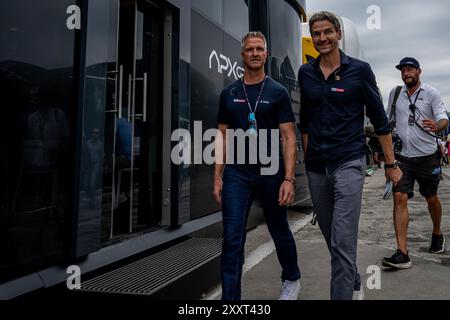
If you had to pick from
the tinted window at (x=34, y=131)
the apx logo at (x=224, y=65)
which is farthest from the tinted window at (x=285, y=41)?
the tinted window at (x=34, y=131)

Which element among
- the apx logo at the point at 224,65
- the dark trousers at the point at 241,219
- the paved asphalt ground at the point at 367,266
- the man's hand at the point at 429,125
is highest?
the apx logo at the point at 224,65

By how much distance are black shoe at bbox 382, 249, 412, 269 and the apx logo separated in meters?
2.46

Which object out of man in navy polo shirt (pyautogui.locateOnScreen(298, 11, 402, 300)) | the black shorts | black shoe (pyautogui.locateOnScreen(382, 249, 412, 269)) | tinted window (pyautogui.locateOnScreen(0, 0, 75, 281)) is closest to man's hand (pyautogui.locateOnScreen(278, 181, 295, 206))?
man in navy polo shirt (pyautogui.locateOnScreen(298, 11, 402, 300))

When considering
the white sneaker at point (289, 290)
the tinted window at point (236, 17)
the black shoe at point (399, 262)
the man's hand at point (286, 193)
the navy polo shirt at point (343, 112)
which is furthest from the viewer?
the tinted window at point (236, 17)

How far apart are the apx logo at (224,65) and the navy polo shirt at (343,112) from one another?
205 centimetres

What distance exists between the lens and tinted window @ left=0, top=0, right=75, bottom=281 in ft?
6.80

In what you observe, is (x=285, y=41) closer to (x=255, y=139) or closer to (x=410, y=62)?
(x=410, y=62)

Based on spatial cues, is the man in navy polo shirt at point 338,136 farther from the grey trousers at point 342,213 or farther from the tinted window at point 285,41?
the tinted window at point 285,41

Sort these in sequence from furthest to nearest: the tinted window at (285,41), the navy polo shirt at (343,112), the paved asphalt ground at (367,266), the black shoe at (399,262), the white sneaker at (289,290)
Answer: the tinted window at (285,41) → the black shoe at (399,262) → the paved asphalt ground at (367,266) → the white sneaker at (289,290) → the navy polo shirt at (343,112)

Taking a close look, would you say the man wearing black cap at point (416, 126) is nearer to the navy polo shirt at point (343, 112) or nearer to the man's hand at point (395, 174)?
the man's hand at point (395, 174)

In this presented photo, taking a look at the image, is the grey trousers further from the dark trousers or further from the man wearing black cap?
the man wearing black cap

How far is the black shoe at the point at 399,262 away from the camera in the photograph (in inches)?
143

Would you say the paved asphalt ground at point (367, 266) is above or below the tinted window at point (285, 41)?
below

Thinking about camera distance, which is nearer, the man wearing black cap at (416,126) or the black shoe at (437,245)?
the man wearing black cap at (416,126)
